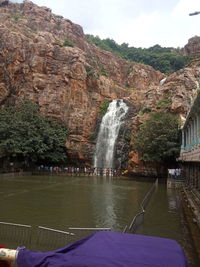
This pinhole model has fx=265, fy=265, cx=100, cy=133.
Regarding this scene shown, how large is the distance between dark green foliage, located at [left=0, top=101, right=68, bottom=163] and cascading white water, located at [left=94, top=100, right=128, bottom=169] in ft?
20.0

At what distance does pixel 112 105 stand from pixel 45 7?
48.2m

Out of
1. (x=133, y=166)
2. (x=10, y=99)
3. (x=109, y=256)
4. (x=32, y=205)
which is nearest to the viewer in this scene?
(x=109, y=256)

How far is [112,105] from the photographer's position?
5109cm

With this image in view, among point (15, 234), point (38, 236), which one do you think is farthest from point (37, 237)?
point (15, 234)

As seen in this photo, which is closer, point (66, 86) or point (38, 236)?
point (38, 236)

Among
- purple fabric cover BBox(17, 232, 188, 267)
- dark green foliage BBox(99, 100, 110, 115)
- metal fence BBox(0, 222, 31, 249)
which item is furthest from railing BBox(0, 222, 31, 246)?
dark green foliage BBox(99, 100, 110, 115)

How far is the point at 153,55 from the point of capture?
93.8m

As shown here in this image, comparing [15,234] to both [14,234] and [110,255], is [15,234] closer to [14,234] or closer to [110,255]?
[14,234]

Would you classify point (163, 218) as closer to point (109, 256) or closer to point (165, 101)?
point (109, 256)

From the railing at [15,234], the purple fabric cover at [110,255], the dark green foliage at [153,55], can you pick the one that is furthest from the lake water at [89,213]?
the dark green foliage at [153,55]

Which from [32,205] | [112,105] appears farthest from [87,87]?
[32,205]

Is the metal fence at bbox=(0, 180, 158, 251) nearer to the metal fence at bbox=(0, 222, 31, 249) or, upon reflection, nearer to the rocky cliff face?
the metal fence at bbox=(0, 222, 31, 249)

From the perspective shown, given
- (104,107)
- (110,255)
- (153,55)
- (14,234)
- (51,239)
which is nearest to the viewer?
(110,255)

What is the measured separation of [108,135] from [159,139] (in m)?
14.0
